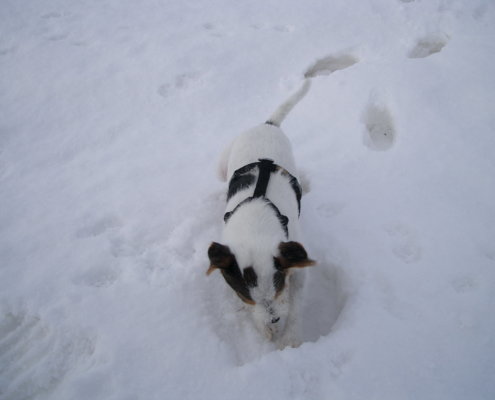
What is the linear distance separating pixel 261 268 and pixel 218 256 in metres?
0.30

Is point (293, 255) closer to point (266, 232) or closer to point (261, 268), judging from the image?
point (261, 268)

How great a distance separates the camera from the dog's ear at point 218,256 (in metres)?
1.98

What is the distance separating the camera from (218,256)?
199 centimetres

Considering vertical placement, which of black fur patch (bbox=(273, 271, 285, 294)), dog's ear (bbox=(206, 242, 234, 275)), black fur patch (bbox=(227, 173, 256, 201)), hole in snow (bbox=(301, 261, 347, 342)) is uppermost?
dog's ear (bbox=(206, 242, 234, 275))

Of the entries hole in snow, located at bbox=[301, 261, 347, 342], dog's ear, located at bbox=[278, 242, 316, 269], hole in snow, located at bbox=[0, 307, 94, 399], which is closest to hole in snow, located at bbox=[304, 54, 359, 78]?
hole in snow, located at bbox=[301, 261, 347, 342]

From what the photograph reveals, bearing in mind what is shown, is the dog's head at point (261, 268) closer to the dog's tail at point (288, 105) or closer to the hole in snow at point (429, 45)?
the dog's tail at point (288, 105)

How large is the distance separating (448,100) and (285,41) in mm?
2960

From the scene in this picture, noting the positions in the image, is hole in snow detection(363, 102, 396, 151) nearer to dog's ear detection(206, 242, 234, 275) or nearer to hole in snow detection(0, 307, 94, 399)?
dog's ear detection(206, 242, 234, 275)

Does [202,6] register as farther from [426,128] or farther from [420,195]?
[420,195]

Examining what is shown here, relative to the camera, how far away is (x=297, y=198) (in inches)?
114

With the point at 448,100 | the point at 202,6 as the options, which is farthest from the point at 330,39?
the point at 202,6

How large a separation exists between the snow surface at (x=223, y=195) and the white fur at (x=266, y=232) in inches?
11.8

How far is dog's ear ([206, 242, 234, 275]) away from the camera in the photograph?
1.98 meters

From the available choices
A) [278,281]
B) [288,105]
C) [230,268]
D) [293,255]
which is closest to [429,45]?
[288,105]
